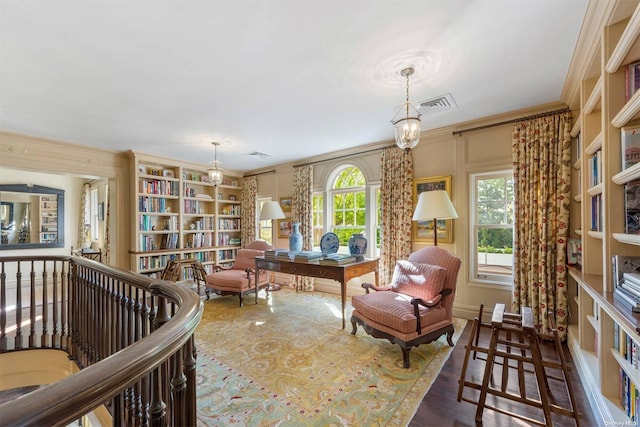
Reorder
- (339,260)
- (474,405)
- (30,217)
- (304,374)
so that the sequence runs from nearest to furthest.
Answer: (474,405) → (304,374) → (339,260) → (30,217)

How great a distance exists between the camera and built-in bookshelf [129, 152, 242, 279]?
16.2 ft

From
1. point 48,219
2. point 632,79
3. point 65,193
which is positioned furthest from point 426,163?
point 48,219

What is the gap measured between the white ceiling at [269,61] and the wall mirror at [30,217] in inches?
129

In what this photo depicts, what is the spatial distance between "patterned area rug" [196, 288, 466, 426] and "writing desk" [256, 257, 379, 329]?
579 mm

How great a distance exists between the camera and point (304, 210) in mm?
5254

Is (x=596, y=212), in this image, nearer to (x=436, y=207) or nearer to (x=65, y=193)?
(x=436, y=207)

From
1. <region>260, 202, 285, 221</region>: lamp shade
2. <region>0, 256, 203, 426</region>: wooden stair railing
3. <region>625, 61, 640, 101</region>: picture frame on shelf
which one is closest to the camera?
<region>0, 256, 203, 426</region>: wooden stair railing

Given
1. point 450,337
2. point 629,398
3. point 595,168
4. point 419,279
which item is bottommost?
point 450,337

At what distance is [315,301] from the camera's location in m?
4.46

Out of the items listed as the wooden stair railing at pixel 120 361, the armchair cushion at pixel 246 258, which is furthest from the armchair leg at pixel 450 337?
the armchair cushion at pixel 246 258

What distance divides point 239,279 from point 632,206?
13.6 ft

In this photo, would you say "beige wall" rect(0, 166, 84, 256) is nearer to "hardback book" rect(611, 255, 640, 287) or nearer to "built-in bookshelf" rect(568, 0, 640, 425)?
"built-in bookshelf" rect(568, 0, 640, 425)

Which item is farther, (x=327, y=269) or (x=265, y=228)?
(x=265, y=228)

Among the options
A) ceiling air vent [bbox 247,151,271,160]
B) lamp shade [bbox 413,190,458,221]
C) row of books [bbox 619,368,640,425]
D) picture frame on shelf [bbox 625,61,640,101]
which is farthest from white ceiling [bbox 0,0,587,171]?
row of books [bbox 619,368,640,425]
